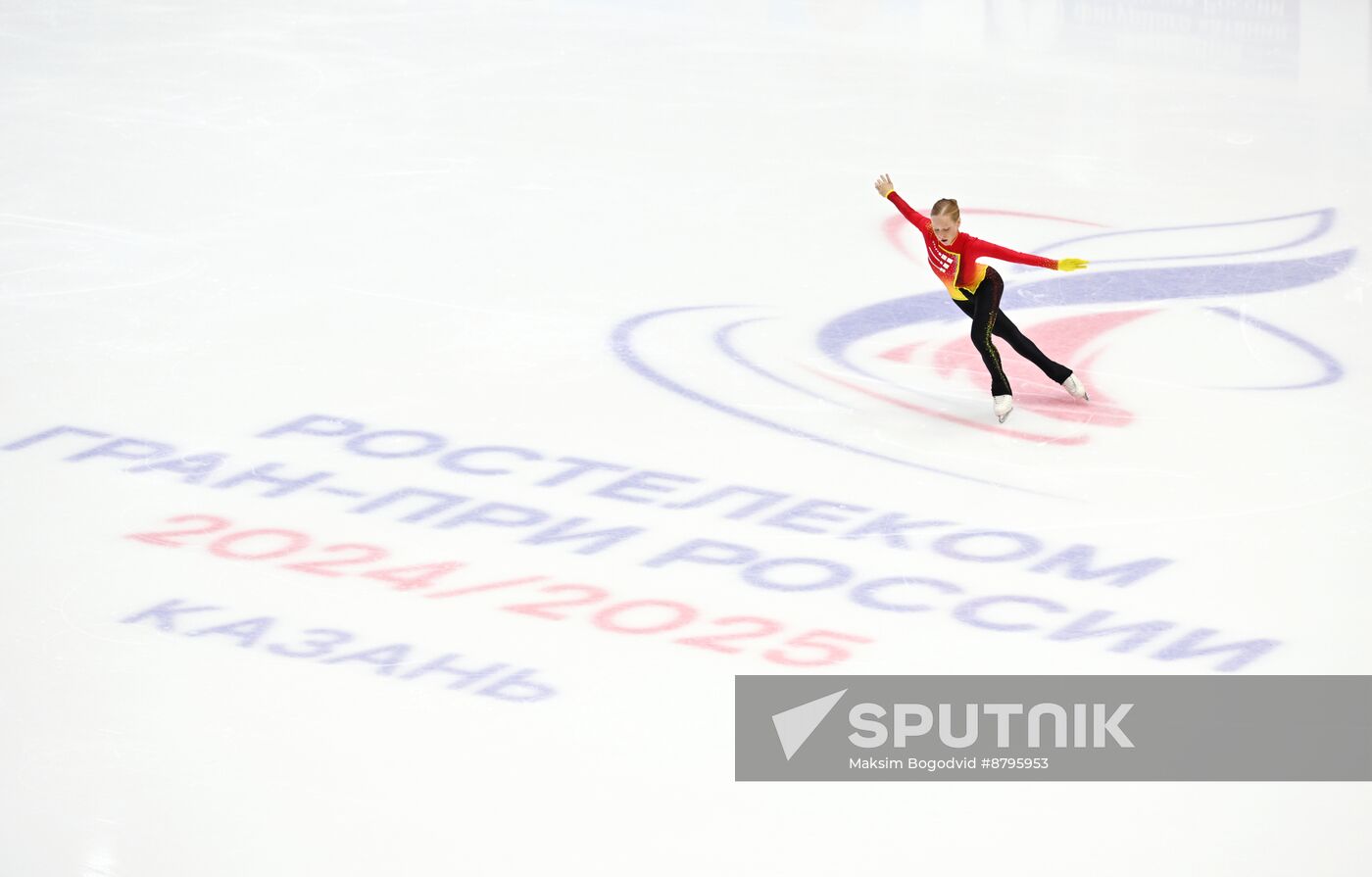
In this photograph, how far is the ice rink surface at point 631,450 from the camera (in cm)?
505

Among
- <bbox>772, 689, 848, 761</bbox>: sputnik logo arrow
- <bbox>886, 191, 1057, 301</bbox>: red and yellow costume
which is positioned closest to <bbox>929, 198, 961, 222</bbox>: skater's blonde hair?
<bbox>886, 191, 1057, 301</bbox>: red and yellow costume

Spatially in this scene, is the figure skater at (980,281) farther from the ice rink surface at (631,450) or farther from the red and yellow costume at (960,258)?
the ice rink surface at (631,450)

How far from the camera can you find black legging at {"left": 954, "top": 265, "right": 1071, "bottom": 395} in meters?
7.49

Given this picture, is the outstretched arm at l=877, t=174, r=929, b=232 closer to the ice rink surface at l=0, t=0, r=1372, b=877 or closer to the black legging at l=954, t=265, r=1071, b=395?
the black legging at l=954, t=265, r=1071, b=395

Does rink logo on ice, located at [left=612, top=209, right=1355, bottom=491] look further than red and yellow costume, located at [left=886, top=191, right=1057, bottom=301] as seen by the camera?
Yes

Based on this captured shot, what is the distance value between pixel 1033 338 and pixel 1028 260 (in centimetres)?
143

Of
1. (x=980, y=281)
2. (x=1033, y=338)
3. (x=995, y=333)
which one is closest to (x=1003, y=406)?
(x=995, y=333)

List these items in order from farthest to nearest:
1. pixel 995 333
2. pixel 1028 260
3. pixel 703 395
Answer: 1. pixel 703 395
2. pixel 995 333
3. pixel 1028 260

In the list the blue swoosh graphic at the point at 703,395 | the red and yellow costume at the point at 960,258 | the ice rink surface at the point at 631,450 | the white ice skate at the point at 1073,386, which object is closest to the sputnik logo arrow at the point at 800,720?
the ice rink surface at the point at 631,450

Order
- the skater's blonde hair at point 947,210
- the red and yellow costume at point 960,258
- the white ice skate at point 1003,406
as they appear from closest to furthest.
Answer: the skater's blonde hair at point 947,210 < the red and yellow costume at point 960,258 < the white ice skate at point 1003,406

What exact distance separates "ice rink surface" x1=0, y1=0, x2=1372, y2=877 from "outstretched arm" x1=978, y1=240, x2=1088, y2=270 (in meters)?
0.69

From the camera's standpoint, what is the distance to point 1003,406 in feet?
24.9

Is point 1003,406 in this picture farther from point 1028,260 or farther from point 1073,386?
point 1028,260

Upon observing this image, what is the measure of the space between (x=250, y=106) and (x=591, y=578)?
738cm
